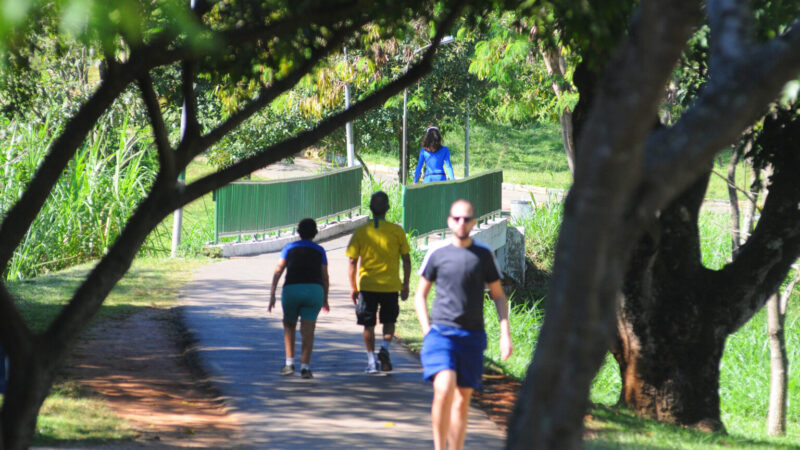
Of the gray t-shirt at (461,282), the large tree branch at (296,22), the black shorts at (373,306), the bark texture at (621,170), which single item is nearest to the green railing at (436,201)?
the black shorts at (373,306)

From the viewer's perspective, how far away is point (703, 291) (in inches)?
360

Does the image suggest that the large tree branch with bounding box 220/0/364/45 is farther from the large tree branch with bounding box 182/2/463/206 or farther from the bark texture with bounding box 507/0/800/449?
the bark texture with bounding box 507/0/800/449

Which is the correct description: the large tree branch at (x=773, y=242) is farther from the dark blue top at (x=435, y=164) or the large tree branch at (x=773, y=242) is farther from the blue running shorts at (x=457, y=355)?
the dark blue top at (x=435, y=164)

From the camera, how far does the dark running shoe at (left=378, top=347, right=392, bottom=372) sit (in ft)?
30.3

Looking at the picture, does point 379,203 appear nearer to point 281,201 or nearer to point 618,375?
point 618,375

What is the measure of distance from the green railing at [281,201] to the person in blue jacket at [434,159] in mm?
3017

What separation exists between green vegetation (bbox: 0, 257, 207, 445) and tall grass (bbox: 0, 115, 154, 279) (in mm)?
793

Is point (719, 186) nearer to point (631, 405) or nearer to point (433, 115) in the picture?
point (433, 115)

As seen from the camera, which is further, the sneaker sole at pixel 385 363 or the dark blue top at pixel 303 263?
the sneaker sole at pixel 385 363

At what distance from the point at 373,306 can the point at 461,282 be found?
2520 mm

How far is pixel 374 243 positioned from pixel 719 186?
35.4 meters

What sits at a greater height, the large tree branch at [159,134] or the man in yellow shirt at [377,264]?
the large tree branch at [159,134]

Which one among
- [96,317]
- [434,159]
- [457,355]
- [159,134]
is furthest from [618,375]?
[159,134]

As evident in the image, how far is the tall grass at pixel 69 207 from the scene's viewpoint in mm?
15883
